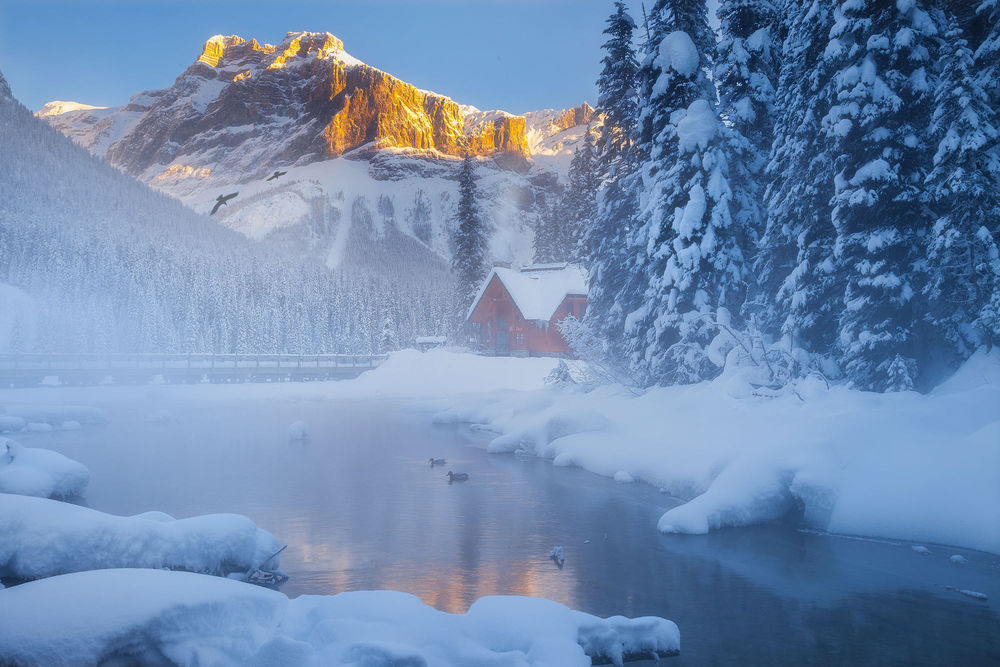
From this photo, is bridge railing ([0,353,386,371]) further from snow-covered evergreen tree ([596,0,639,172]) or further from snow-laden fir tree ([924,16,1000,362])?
snow-laden fir tree ([924,16,1000,362])

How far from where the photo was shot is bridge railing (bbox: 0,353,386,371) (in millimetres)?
41391

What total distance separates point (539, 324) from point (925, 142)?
33979 millimetres

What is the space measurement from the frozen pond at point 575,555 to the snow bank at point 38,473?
0.52 metres

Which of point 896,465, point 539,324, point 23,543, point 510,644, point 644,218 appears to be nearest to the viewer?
point 510,644

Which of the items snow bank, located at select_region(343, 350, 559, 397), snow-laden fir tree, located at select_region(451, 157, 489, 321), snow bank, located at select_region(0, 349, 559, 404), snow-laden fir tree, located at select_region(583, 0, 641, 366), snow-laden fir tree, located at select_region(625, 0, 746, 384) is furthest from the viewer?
snow-laden fir tree, located at select_region(451, 157, 489, 321)

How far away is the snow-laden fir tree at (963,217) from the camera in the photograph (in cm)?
1270

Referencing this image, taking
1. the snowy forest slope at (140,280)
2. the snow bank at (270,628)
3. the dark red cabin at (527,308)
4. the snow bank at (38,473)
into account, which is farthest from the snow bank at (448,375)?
the snowy forest slope at (140,280)

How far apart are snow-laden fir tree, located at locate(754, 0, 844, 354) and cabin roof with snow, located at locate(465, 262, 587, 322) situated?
27.8 meters

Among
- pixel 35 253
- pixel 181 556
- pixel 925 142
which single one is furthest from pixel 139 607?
pixel 35 253

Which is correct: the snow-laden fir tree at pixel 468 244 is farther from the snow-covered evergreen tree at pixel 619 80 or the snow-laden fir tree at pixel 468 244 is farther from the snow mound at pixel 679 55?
the snow mound at pixel 679 55

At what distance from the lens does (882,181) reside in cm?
1377

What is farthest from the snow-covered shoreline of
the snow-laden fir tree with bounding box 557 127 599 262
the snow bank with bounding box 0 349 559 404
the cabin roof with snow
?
the snow-laden fir tree with bounding box 557 127 599 262

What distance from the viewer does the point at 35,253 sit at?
65.2m

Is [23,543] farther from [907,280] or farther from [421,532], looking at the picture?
[907,280]
